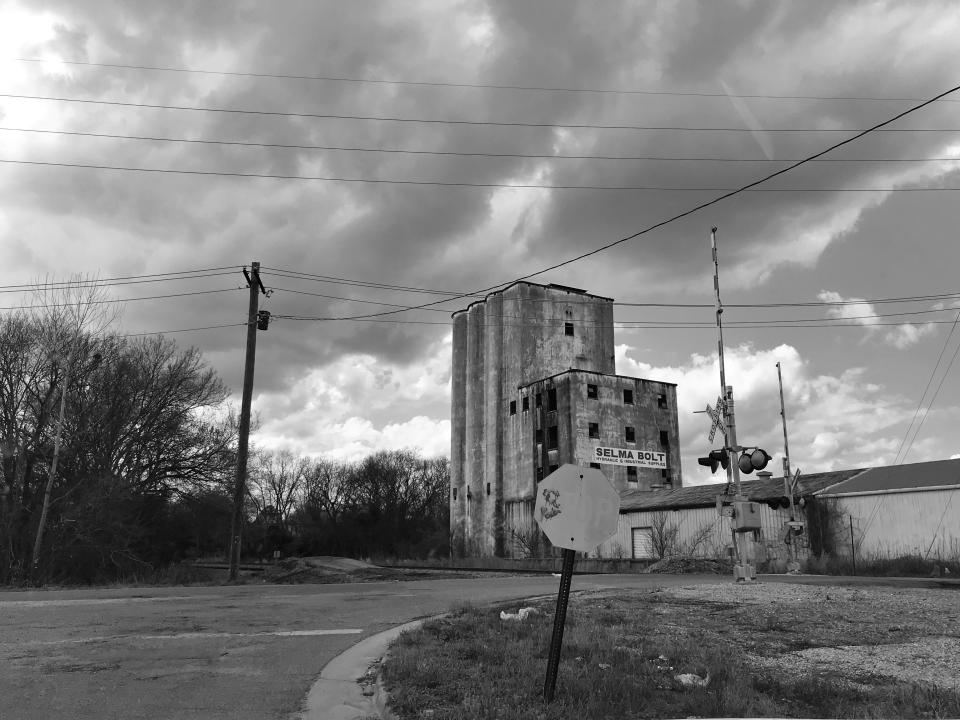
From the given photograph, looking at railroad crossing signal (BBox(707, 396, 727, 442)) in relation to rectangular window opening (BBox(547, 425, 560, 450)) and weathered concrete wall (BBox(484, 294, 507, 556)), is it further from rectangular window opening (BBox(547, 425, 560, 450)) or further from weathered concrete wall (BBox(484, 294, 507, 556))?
weathered concrete wall (BBox(484, 294, 507, 556))

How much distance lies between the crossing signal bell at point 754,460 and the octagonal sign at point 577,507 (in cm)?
1198

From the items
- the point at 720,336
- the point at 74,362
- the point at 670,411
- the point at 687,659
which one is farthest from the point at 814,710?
the point at 670,411

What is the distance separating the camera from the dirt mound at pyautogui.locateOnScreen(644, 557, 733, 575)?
2922cm

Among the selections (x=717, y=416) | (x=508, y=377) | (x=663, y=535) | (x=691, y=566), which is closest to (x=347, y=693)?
(x=717, y=416)

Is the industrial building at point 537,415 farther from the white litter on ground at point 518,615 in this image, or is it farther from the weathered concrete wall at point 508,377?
the white litter on ground at point 518,615

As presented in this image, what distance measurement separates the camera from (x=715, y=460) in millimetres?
17234

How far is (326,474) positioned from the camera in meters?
97.8

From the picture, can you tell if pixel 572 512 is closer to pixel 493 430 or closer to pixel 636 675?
pixel 636 675

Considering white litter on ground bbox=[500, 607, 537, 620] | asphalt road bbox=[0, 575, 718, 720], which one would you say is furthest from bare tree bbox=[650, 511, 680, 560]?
white litter on ground bbox=[500, 607, 537, 620]

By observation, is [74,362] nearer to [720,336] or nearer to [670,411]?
[720,336]

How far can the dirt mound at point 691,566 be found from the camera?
29.2 m

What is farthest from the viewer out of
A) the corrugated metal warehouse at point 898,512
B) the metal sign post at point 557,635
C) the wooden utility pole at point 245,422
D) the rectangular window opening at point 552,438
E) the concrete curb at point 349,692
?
the rectangular window opening at point 552,438

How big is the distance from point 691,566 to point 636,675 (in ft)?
82.0

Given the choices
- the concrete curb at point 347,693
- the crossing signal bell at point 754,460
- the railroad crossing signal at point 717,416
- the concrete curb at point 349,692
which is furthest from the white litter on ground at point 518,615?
the railroad crossing signal at point 717,416
